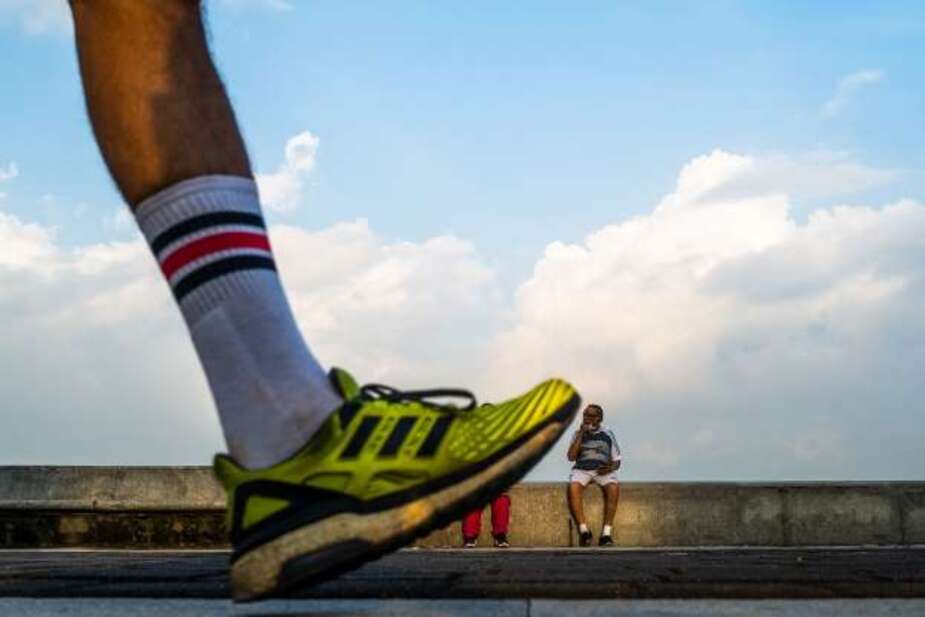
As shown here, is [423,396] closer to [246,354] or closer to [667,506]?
[246,354]

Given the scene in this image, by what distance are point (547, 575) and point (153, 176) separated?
200cm

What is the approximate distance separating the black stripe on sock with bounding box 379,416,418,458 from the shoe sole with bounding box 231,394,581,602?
3.8 inches

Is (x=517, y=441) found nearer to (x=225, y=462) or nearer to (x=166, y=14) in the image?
(x=225, y=462)

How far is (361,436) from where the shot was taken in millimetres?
2094

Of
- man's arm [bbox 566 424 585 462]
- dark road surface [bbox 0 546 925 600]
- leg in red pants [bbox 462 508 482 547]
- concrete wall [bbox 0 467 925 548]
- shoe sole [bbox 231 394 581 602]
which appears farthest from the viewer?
man's arm [bbox 566 424 585 462]

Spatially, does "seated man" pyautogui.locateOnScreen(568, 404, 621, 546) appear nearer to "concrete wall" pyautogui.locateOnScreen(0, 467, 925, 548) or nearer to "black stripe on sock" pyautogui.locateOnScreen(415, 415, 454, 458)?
"concrete wall" pyautogui.locateOnScreen(0, 467, 925, 548)

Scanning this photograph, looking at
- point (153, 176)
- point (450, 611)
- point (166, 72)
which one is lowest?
point (450, 611)

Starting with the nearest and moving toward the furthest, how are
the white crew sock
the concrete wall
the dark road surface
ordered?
1. the white crew sock
2. the dark road surface
3. the concrete wall

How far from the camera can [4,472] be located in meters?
12.6

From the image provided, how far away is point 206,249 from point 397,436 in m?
0.45

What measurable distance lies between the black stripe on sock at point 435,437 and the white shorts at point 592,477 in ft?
36.5

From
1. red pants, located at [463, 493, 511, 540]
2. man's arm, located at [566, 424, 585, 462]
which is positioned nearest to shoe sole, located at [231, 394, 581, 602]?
red pants, located at [463, 493, 511, 540]

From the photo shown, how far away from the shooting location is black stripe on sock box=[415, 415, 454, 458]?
6.81ft

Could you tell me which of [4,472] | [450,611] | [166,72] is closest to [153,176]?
[166,72]
